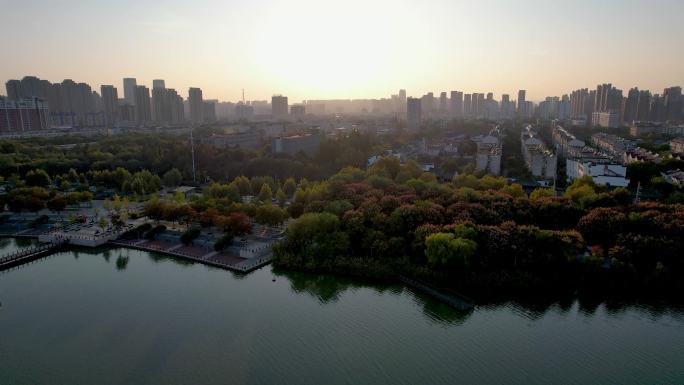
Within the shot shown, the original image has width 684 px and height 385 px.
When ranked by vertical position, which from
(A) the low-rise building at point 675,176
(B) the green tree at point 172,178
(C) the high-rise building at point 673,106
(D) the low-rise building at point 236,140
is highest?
(C) the high-rise building at point 673,106

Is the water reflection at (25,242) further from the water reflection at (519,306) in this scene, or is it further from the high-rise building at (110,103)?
the high-rise building at (110,103)

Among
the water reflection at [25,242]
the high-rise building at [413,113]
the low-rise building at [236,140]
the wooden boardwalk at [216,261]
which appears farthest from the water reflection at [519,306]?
the high-rise building at [413,113]

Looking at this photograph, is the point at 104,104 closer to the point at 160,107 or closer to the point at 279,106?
the point at 160,107

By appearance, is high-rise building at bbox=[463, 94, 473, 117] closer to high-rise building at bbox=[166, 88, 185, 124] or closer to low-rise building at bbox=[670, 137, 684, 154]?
high-rise building at bbox=[166, 88, 185, 124]

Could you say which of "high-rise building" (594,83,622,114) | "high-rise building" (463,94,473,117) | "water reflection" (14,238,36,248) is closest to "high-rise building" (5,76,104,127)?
"water reflection" (14,238,36,248)

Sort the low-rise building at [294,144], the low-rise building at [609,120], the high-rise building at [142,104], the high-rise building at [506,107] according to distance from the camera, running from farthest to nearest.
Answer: the high-rise building at [506,107], the high-rise building at [142,104], the low-rise building at [609,120], the low-rise building at [294,144]

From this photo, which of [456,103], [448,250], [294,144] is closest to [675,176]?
[448,250]
